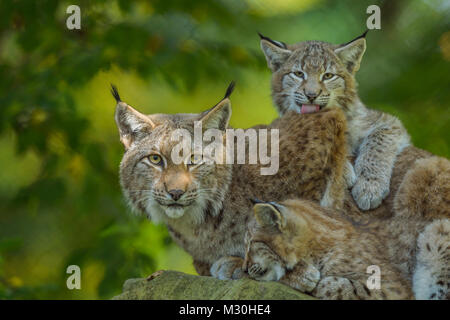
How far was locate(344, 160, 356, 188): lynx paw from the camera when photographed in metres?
5.20

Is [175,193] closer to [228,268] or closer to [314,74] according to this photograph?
[228,268]

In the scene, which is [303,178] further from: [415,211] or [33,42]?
[33,42]

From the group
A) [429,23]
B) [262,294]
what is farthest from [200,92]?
[262,294]

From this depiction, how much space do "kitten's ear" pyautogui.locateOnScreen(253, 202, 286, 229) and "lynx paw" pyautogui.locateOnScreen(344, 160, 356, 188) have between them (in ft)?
3.87

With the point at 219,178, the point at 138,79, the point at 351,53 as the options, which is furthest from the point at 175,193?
the point at 138,79

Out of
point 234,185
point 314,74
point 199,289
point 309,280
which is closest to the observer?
point 309,280

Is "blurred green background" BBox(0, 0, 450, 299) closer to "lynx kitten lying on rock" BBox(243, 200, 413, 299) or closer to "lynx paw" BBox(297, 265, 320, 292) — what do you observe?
"lynx kitten lying on rock" BBox(243, 200, 413, 299)

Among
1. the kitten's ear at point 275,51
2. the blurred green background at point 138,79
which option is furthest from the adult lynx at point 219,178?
the blurred green background at point 138,79

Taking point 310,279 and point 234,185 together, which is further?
point 234,185

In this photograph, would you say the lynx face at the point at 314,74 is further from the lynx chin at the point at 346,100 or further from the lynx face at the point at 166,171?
the lynx face at the point at 166,171

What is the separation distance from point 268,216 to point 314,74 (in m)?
1.67

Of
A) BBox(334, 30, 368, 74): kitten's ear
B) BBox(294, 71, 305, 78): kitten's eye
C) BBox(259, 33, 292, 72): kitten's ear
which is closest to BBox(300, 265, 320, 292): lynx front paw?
BBox(294, 71, 305, 78): kitten's eye

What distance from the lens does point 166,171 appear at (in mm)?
4602
